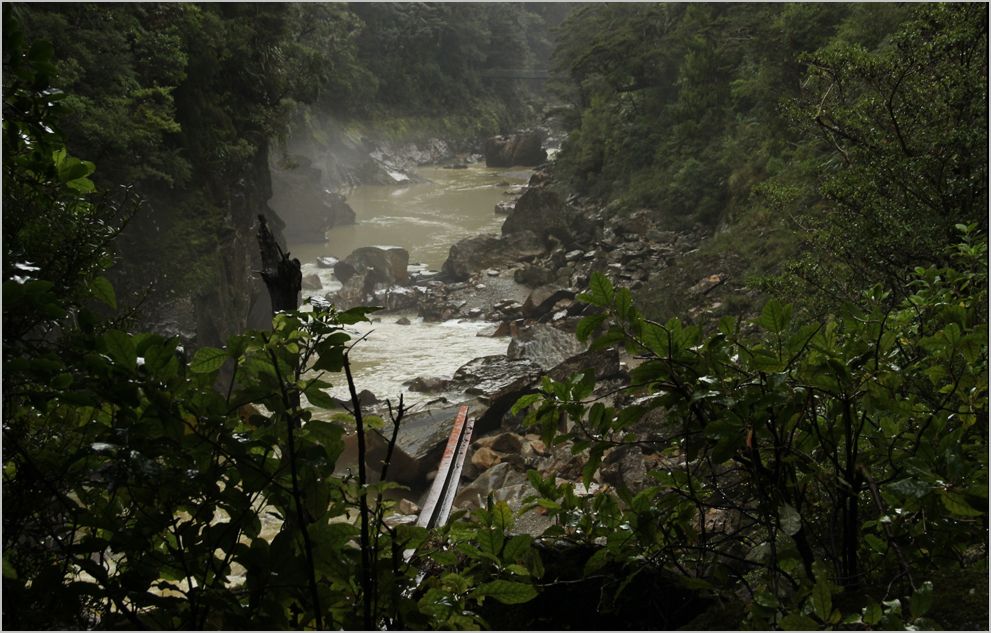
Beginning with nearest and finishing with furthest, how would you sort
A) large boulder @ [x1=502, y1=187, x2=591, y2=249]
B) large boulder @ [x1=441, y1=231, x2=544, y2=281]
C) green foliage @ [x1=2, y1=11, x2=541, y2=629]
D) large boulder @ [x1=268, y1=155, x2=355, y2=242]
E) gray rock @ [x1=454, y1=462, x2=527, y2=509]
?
green foliage @ [x1=2, y1=11, x2=541, y2=629] < gray rock @ [x1=454, y1=462, x2=527, y2=509] < large boulder @ [x1=441, y1=231, x2=544, y2=281] < large boulder @ [x1=502, y1=187, x2=591, y2=249] < large boulder @ [x1=268, y1=155, x2=355, y2=242]

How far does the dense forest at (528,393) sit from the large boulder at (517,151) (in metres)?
18.0

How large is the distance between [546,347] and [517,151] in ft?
78.7

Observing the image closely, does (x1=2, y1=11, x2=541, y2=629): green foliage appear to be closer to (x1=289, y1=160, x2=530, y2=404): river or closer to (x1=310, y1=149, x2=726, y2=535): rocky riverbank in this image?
(x1=289, y1=160, x2=530, y2=404): river

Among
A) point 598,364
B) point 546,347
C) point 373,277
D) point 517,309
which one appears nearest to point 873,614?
point 598,364

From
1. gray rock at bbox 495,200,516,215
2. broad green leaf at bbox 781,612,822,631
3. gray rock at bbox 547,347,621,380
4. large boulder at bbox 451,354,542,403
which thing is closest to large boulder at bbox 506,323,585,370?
large boulder at bbox 451,354,542,403

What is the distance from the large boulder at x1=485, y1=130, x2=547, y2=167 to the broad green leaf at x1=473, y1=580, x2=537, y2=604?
1365 inches

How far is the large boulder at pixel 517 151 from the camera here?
116ft

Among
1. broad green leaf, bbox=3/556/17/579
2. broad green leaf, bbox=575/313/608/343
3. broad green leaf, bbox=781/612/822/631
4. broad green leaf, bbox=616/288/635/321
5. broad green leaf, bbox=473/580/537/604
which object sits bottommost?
broad green leaf, bbox=473/580/537/604

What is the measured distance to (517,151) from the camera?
3544cm

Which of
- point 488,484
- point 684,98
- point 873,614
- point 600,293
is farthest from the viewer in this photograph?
point 684,98

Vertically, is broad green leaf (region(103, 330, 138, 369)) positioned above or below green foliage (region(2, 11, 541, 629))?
above

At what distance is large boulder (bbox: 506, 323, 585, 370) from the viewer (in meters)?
12.2

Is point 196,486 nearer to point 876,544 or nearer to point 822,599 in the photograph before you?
point 822,599

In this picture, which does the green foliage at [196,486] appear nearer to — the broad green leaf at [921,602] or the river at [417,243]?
the broad green leaf at [921,602]
